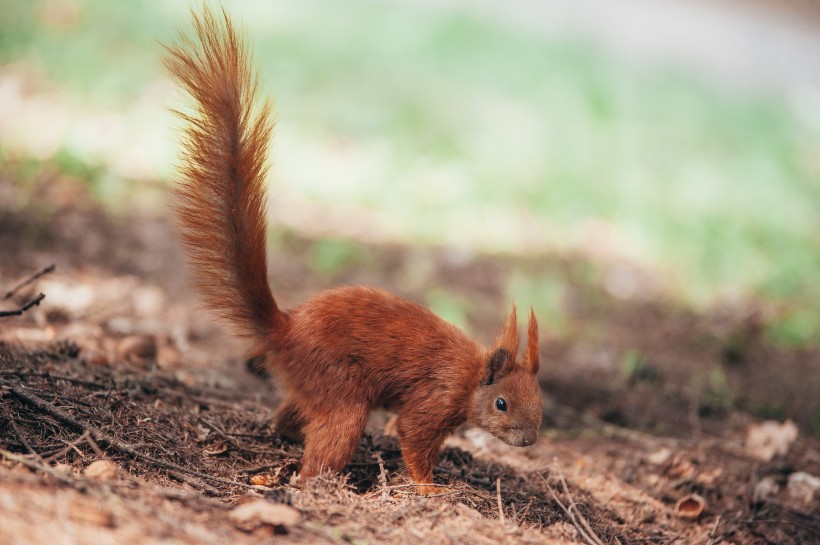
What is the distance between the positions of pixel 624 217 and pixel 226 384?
4862mm

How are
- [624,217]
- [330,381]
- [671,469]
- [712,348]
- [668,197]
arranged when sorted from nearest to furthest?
[330,381] < [671,469] < [712,348] < [624,217] < [668,197]

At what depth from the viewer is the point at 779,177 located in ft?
29.0

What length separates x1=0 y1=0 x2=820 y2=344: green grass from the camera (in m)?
6.92

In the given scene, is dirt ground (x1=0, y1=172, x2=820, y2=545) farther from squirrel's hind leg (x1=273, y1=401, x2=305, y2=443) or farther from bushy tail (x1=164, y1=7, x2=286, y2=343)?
bushy tail (x1=164, y1=7, x2=286, y2=343)

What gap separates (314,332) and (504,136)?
6.02m

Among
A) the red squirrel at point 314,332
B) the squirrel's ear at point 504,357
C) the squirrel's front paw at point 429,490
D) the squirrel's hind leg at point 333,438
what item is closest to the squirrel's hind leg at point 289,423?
the red squirrel at point 314,332

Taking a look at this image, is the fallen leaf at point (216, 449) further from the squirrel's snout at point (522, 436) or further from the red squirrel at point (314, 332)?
the squirrel's snout at point (522, 436)

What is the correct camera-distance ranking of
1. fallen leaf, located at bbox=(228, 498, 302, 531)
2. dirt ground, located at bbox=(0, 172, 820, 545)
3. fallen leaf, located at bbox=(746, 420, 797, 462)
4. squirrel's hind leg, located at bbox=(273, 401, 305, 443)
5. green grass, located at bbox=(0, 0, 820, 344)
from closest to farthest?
fallen leaf, located at bbox=(228, 498, 302, 531) < dirt ground, located at bbox=(0, 172, 820, 545) < squirrel's hind leg, located at bbox=(273, 401, 305, 443) < fallen leaf, located at bbox=(746, 420, 797, 462) < green grass, located at bbox=(0, 0, 820, 344)

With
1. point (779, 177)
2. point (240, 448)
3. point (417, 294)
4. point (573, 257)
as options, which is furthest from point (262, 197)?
point (779, 177)

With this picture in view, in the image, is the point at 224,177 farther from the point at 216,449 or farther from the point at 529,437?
the point at 529,437

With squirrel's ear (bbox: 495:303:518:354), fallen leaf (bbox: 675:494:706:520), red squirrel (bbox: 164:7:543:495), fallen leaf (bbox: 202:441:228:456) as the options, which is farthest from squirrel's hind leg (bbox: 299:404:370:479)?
fallen leaf (bbox: 675:494:706:520)

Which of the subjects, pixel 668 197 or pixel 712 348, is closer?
pixel 712 348

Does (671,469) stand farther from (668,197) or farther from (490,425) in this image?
(668,197)

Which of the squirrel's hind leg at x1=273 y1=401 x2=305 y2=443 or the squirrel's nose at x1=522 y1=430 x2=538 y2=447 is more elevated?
the squirrel's nose at x1=522 y1=430 x2=538 y2=447
